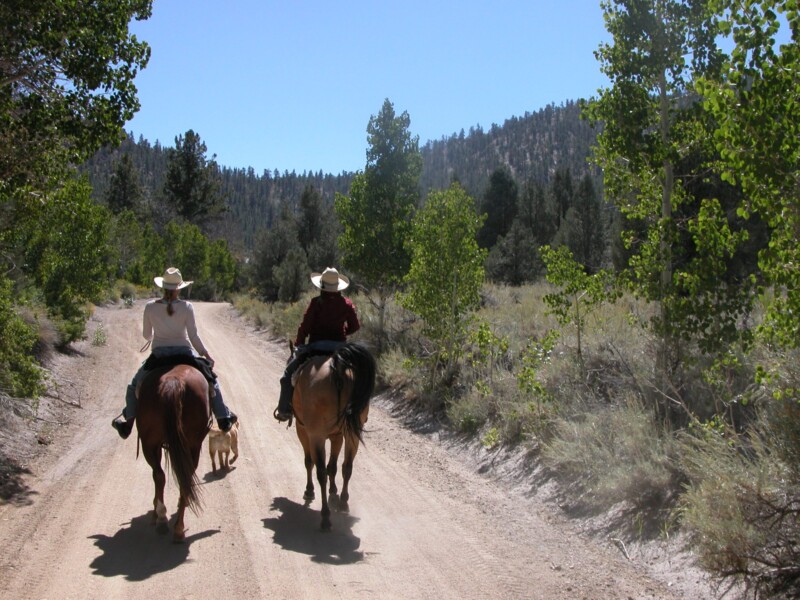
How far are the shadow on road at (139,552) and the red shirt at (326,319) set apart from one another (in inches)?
94.6

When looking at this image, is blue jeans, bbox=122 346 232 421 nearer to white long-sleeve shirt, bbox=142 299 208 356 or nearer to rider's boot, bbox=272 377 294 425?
white long-sleeve shirt, bbox=142 299 208 356

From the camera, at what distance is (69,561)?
5.61 metres

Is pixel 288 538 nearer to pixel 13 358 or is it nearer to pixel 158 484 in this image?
pixel 158 484

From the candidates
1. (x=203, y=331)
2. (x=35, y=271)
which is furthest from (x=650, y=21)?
(x=203, y=331)

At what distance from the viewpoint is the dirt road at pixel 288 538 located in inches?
209

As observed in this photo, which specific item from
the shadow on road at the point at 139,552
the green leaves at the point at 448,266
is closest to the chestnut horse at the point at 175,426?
the shadow on road at the point at 139,552

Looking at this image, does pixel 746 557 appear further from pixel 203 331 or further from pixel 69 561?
pixel 203 331

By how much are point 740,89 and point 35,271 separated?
16.7 meters

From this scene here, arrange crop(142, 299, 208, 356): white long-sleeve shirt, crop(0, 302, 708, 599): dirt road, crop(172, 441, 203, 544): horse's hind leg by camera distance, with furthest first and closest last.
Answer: crop(142, 299, 208, 356): white long-sleeve shirt < crop(172, 441, 203, 544): horse's hind leg < crop(0, 302, 708, 599): dirt road

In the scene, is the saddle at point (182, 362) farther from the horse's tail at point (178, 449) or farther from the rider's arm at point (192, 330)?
the horse's tail at point (178, 449)

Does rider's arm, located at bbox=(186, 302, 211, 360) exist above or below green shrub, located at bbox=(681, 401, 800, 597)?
above

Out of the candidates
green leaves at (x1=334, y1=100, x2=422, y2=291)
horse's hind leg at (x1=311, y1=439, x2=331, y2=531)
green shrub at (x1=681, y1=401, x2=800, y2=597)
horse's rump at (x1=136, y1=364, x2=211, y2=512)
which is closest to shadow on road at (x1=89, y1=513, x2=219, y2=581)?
horse's rump at (x1=136, y1=364, x2=211, y2=512)

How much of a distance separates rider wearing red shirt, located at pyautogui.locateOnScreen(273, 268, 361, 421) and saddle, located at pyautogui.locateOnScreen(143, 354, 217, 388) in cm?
84

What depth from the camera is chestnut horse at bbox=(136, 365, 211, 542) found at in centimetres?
614
